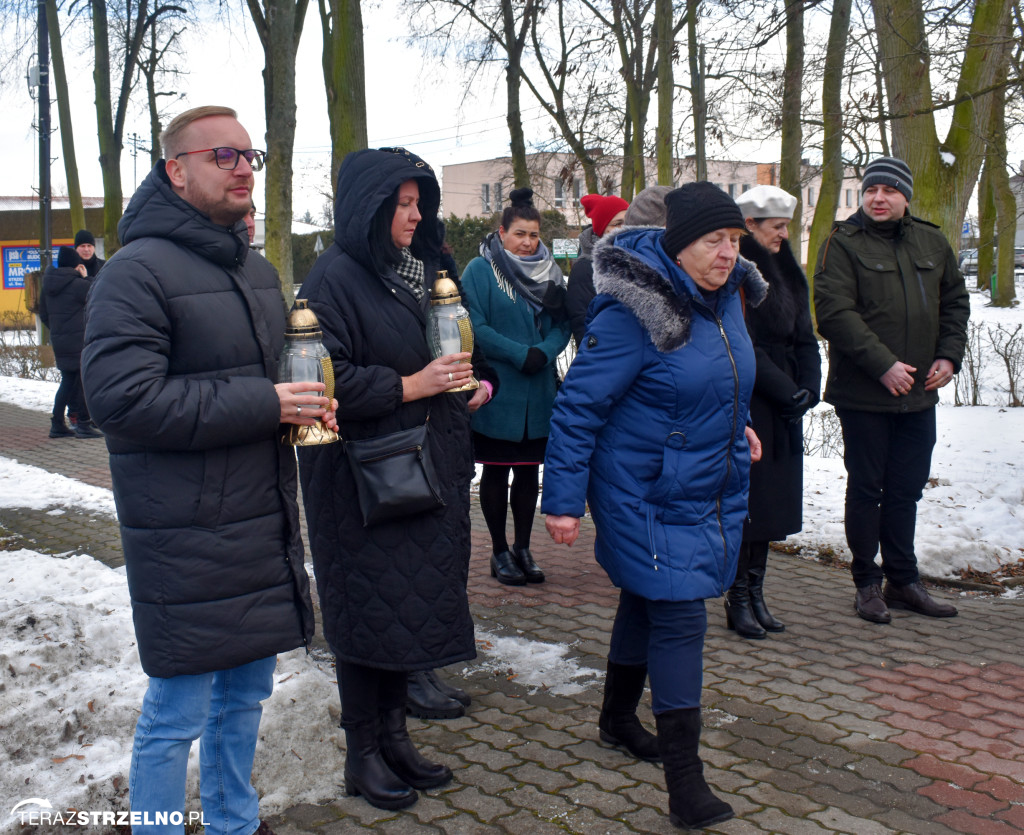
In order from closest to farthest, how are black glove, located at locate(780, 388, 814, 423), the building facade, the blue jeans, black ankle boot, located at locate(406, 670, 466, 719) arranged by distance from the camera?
the blue jeans, black ankle boot, located at locate(406, 670, 466, 719), black glove, located at locate(780, 388, 814, 423), the building facade

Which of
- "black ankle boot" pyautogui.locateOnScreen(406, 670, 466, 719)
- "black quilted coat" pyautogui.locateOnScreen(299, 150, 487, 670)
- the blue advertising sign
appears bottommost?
"black ankle boot" pyautogui.locateOnScreen(406, 670, 466, 719)

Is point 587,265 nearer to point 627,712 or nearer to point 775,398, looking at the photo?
point 775,398

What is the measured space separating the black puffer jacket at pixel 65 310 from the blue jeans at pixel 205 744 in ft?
29.3

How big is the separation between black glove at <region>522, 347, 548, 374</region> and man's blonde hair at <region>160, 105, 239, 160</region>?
288 centimetres

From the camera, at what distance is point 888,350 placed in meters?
4.95

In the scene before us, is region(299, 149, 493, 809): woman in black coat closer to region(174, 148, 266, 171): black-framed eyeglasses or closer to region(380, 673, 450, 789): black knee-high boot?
region(380, 673, 450, 789): black knee-high boot

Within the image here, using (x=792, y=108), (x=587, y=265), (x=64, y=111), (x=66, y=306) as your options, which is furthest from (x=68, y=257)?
(x=64, y=111)

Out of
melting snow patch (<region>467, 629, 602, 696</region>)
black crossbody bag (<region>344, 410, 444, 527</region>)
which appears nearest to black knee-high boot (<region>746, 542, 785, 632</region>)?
melting snow patch (<region>467, 629, 602, 696</region>)

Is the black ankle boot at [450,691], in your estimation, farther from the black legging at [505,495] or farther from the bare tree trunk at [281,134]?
the bare tree trunk at [281,134]

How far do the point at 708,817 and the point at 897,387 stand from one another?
2.56 m

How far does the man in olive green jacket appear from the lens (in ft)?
16.5

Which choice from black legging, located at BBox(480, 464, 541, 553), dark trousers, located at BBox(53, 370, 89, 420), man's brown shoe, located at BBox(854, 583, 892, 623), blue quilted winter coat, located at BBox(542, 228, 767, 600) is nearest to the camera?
blue quilted winter coat, located at BBox(542, 228, 767, 600)

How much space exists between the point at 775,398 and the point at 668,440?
1.56 m

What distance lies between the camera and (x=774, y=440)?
4684mm
